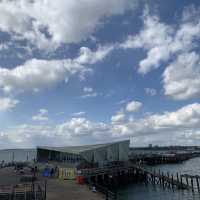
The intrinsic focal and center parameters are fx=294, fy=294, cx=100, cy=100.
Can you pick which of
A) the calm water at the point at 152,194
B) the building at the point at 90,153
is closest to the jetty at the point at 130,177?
the calm water at the point at 152,194

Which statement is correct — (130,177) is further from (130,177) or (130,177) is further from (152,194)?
(152,194)

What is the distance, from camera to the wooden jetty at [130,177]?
51.4 meters

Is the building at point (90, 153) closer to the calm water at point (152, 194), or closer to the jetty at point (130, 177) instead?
the jetty at point (130, 177)

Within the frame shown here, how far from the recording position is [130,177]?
209 feet

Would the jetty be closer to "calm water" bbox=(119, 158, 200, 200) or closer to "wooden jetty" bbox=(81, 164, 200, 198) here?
"wooden jetty" bbox=(81, 164, 200, 198)

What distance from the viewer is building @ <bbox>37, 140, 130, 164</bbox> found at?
192ft

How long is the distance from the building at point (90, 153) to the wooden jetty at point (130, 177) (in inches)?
150

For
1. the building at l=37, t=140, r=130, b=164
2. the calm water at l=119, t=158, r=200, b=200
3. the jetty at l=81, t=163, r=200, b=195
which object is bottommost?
the calm water at l=119, t=158, r=200, b=200

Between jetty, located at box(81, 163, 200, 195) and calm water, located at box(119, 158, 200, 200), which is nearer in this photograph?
calm water, located at box(119, 158, 200, 200)

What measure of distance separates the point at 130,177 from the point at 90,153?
11.4 metres

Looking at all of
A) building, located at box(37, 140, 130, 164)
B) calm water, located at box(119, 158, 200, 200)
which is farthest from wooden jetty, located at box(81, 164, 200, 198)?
building, located at box(37, 140, 130, 164)

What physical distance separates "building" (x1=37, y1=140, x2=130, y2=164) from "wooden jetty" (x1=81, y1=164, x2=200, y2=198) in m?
3.81

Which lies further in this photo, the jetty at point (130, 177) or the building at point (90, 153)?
the building at point (90, 153)

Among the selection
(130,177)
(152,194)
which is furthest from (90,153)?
(152,194)
